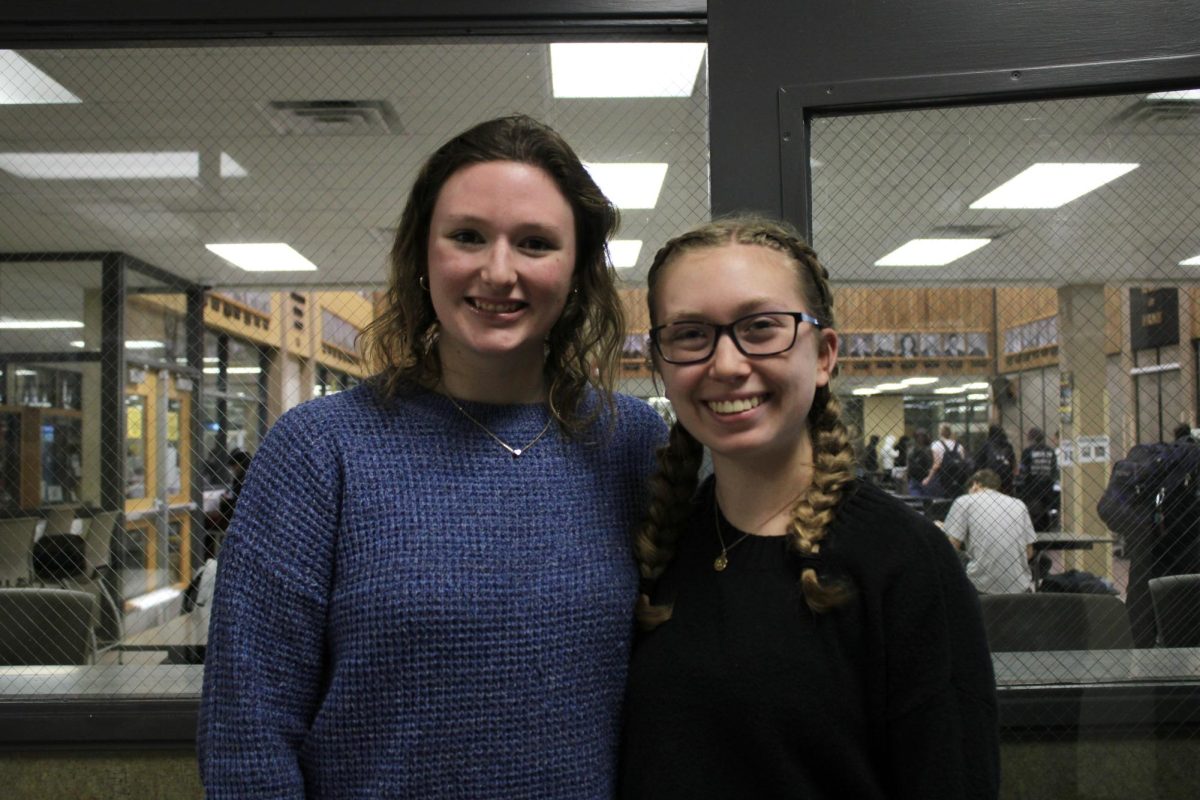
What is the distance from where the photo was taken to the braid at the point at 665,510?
1.01m

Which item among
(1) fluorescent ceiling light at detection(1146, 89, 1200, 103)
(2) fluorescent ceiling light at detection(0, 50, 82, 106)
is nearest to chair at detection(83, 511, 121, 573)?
(2) fluorescent ceiling light at detection(0, 50, 82, 106)

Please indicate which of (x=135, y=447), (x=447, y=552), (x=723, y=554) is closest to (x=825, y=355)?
(x=723, y=554)

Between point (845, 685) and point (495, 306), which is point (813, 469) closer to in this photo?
point (845, 685)

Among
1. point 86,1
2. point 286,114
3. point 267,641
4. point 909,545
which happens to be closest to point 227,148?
point 286,114

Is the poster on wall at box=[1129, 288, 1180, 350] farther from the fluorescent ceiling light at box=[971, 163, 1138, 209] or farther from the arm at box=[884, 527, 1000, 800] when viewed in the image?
the arm at box=[884, 527, 1000, 800]

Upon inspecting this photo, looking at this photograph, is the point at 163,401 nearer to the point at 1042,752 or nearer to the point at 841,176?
the point at 841,176

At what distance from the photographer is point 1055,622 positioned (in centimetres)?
175

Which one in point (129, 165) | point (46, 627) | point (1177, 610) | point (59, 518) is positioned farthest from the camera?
point (129, 165)

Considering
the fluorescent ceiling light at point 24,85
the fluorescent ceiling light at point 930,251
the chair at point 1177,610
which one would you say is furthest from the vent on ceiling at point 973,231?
the fluorescent ceiling light at point 24,85

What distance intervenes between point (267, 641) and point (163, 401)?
2374mm

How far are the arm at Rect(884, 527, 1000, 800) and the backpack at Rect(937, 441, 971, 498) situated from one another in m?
0.98

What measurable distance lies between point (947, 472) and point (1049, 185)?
0.58 metres

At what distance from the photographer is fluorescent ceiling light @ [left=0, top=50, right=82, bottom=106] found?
5.94ft

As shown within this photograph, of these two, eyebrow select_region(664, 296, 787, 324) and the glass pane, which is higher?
eyebrow select_region(664, 296, 787, 324)
